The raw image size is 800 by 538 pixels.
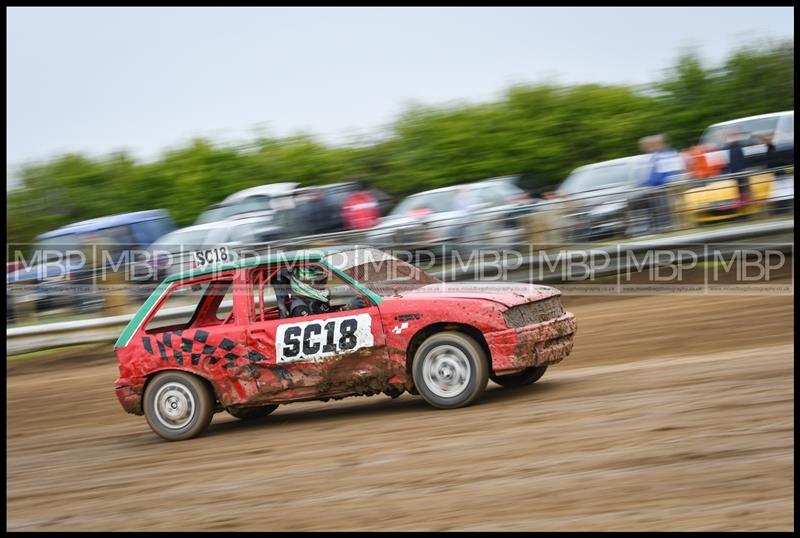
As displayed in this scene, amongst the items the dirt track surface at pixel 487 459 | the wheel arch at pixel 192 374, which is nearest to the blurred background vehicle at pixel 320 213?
the dirt track surface at pixel 487 459

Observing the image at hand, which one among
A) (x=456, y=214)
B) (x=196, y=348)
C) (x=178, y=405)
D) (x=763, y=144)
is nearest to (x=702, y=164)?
(x=763, y=144)

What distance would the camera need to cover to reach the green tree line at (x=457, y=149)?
2477 centimetres

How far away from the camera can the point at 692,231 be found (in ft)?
44.1

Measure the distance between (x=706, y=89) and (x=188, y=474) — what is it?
20803 mm

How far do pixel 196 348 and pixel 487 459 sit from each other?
A: 3.20m

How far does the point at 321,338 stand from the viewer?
821cm

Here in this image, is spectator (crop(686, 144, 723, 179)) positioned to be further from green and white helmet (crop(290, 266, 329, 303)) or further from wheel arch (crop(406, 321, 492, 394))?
green and white helmet (crop(290, 266, 329, 303))

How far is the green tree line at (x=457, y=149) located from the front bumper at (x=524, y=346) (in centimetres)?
1671

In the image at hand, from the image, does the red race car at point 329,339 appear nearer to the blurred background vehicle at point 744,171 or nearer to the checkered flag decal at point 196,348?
the checkered flag decal at point 196,348

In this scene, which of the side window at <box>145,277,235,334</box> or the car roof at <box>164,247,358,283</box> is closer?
the car roof at <box>164,247,358,283</box>

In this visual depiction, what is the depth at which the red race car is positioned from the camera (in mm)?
7902

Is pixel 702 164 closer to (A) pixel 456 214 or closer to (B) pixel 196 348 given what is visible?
(A) pixel 456 214

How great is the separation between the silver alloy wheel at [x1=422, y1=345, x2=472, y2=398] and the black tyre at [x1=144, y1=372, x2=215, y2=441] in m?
1.99

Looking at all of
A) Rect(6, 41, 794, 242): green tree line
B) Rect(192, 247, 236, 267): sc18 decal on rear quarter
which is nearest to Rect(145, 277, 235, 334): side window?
Rect(192, 247, 236, 267): sc18 decal on rear quarter
